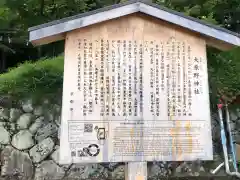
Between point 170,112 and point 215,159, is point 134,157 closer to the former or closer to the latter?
point 170,112

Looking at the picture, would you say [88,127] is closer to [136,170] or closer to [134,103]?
[134,103]

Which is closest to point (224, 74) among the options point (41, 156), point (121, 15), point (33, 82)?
point (121, 15)

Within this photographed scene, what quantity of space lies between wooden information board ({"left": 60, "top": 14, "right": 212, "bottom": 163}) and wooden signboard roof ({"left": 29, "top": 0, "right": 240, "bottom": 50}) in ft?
0.49

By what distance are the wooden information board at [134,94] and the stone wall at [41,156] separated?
2254mm

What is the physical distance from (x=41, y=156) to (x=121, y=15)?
344cm

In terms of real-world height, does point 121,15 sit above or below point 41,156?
above

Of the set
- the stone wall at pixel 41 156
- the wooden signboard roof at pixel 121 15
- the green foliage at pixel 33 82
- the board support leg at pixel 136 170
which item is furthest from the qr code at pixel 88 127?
the green foliage at pixel 33 82

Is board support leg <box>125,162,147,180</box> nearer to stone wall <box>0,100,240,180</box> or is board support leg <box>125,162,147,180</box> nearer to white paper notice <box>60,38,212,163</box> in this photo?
white paper notice <box>60,38,212,163</box>

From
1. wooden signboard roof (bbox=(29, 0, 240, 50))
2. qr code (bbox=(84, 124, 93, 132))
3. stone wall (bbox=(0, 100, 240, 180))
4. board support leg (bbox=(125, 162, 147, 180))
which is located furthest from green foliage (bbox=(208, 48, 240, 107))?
qr code (bbox=(84, 124, 93, 132))

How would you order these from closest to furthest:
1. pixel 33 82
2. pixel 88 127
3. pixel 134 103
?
pixel 88 127
pixel 134 103
pixel 33 82

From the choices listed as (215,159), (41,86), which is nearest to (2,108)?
(41,86)

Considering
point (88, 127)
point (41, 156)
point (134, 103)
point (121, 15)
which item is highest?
point (121, 15)

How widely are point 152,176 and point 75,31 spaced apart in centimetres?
346

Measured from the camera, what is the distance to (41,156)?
6.69m
